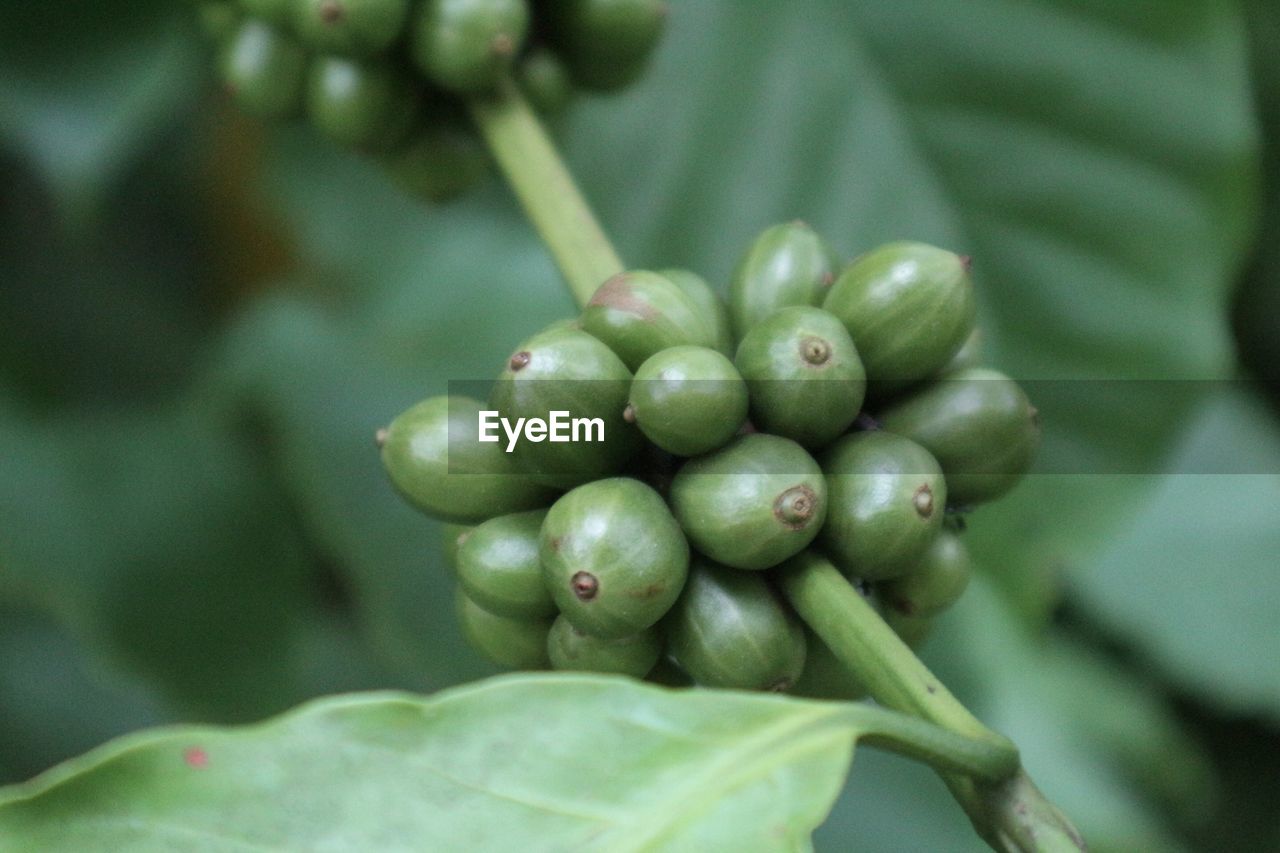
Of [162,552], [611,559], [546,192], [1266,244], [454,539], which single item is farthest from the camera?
[1266,244]

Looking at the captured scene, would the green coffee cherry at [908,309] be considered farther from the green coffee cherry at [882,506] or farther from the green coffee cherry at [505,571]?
the green coffee cherry at [505,571]

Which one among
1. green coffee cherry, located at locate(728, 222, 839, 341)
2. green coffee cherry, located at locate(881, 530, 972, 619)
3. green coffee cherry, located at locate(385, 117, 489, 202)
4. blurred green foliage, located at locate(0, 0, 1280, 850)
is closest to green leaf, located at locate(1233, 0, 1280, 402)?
blurred green foliage, located at locate(0, 0, 1280, 850)

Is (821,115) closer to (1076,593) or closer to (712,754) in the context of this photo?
(712,754)

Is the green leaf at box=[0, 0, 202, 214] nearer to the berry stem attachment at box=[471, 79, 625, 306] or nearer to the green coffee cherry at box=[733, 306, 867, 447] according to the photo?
the berry stem attachment at box=[471, 79, 625, 306]

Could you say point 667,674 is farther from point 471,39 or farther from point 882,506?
point 471,39

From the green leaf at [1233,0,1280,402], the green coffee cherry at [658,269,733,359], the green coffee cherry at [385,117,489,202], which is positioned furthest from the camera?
the green leaf at [1233,0,1280,402]

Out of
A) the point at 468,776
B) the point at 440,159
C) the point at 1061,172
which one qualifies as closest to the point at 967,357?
the point at 468,776

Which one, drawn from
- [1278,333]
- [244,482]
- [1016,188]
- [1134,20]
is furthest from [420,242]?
[1278,333]
